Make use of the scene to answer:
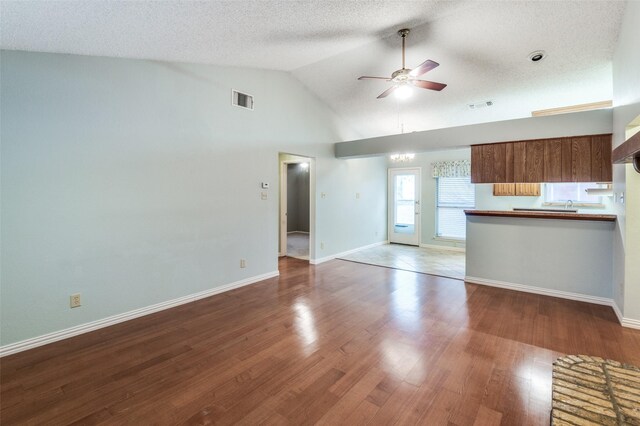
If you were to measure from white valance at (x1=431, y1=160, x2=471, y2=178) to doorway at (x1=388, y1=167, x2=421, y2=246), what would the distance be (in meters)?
0.51

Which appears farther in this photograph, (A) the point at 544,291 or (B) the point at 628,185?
(A) the point at 544,291

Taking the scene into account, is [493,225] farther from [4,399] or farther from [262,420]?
[4,399]

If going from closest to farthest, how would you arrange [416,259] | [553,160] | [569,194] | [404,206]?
1. [553,160]
2. [569,194]
3. [416,259]
4. [404,206]

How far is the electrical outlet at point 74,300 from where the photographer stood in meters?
2.86

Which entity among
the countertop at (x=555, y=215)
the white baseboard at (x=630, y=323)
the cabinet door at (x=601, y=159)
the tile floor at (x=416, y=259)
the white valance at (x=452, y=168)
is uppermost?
the white valance at (x=452, y=168)

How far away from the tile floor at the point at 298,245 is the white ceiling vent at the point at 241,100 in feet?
11.1

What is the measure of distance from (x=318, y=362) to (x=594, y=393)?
6.04 feet

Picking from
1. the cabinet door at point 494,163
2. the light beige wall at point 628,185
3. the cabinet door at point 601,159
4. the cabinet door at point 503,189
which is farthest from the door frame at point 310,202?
the light beige wall at point 628,185

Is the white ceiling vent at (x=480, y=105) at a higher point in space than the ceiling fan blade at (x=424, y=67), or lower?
higher

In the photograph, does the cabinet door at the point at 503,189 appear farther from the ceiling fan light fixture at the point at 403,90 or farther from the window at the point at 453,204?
the ceiling fan light fixture at the point at 403,90

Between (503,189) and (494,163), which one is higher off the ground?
(494,163)

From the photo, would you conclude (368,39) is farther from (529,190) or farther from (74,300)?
(529,190)

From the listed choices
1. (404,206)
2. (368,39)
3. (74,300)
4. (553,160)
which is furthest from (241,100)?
(404,206)

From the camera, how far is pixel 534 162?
406 centimetres
